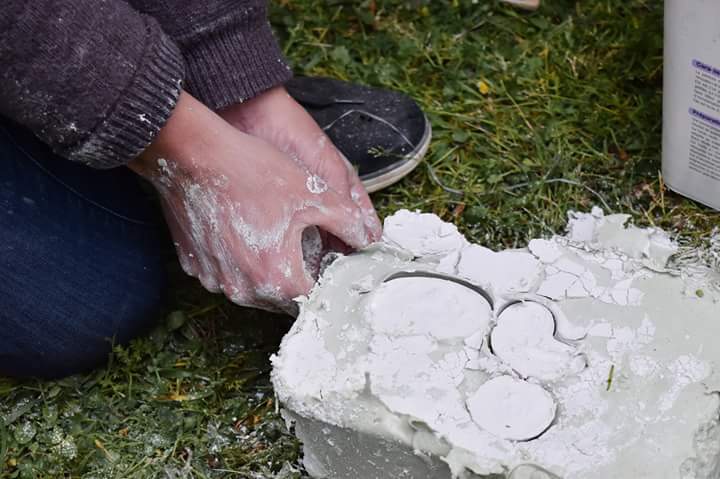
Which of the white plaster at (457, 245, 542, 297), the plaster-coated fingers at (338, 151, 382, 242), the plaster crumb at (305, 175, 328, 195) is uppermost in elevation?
the plaster crumb at (305, 175, 328, 195)

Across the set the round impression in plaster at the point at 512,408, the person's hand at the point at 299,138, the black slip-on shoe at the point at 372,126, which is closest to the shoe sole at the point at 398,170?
the black slip-on shoe at the point at 372,126

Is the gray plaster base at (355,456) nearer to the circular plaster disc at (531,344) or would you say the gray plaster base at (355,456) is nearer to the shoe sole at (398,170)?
the circular plaster disc at (531,344)

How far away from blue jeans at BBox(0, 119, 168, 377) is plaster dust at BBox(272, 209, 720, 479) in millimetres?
383

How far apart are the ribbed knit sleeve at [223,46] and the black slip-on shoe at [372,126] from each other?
0.28m

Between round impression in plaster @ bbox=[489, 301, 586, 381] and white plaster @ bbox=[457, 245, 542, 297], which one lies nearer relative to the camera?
round impression in plaster @ bbox=[489, 301, 586, 381]

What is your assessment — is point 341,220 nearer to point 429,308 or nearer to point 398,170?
point 429,308

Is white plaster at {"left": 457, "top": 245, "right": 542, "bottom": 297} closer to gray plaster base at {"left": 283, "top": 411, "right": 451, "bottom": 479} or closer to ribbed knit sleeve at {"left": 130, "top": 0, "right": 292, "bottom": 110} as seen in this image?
gray plaster base at {"left": 283, "top": 411, "right": 451, "bottom": 479}

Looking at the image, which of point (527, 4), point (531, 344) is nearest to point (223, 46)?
point (531, 344)

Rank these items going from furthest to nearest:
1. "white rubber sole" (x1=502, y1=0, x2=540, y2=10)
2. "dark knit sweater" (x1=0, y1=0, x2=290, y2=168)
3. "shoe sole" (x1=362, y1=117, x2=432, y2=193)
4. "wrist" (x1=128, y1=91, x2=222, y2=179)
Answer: "white rubber sole" (x1=502, y1=0, x2=540, y2=10), "shoe sole" (x1=362, y1=117, x2=432, y2=193), "wrist" (x1=128, y1=91, x2=222, y2=179), "dark knit sweater" (x1=0, y1=0, x2=290, y2=168)

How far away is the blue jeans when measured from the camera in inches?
57.4

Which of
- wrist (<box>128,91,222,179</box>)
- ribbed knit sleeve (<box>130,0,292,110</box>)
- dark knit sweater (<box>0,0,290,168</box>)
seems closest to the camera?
dark knit sweater (<box>0,0,290,168</box>)

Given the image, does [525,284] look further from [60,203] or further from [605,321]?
[60,203]

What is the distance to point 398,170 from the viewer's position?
70.6 inches

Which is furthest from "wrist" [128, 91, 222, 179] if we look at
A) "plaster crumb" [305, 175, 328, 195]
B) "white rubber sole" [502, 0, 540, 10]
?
"white rubber sole" [502, 0, 540, 10]
